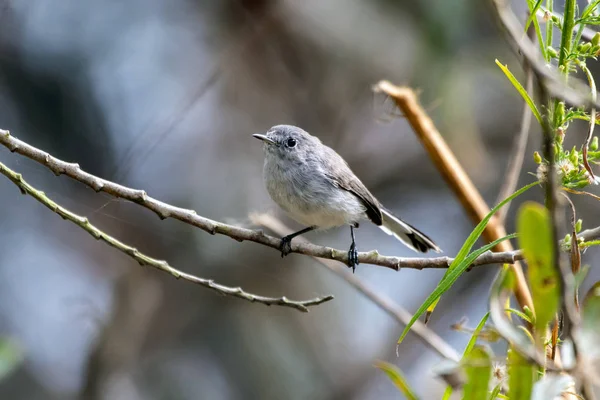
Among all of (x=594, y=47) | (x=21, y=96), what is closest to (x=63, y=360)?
(x=21, y=96)

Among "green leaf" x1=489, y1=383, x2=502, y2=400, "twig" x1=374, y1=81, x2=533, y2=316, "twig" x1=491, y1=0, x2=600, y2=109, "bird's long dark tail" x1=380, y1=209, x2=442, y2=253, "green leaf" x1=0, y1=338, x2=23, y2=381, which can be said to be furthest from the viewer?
"bird's long dark tail" x1=380, y1=209, x2=442, y2=253

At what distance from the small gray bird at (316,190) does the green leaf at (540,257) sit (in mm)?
2080

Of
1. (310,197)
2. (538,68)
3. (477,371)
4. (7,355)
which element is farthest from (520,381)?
(310,197)

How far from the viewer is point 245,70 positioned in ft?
15.9

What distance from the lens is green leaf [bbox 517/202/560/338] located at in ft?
2.15

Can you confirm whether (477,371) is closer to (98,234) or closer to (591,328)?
(591,328)

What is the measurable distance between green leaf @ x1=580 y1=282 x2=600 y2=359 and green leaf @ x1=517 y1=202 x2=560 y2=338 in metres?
0.04

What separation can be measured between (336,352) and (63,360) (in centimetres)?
187

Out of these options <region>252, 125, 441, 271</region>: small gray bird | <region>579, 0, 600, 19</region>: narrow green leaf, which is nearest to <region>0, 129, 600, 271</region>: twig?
<region>579, 0, 600, 19</region>: narrow green leaf

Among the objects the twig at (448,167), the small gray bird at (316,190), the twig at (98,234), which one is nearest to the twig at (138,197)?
the twig at (98,234)

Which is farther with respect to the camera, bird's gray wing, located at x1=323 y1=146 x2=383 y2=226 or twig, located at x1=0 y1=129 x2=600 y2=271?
bird's gray wing, located at x1=323 y1=146 x2=383 y2=226

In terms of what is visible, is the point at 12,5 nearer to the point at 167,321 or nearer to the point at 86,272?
the point at 86,272

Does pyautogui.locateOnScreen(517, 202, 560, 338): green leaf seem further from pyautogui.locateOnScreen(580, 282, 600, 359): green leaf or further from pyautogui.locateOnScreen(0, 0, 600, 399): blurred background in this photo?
pyautogui.locateOnScreen(0, 0, 600, 399): blurred background

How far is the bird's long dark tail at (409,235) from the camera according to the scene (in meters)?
2.84
